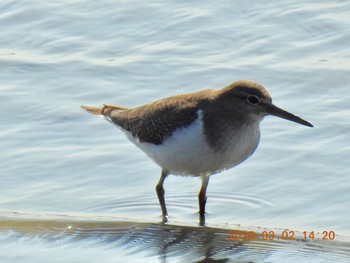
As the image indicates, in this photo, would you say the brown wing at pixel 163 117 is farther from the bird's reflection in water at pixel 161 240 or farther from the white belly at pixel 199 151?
the bird's reflection in water at pixel 161 240

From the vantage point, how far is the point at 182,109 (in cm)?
791

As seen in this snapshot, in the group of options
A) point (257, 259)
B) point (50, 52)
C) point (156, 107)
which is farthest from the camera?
point (50, 52)

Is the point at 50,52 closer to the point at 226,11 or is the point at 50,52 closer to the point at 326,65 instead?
the point at 226,11

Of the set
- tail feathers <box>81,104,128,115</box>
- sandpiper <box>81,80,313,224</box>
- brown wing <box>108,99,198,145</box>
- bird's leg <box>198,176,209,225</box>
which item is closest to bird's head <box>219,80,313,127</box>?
sandpiper <box>81,80,313,224</box>

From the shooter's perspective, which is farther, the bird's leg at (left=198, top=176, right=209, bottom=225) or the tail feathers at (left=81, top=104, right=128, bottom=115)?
the tail feathers at (left=81, top=104, right=128, bottom=115)

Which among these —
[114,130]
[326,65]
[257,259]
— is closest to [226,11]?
[326,65]

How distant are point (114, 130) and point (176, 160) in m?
2.12
